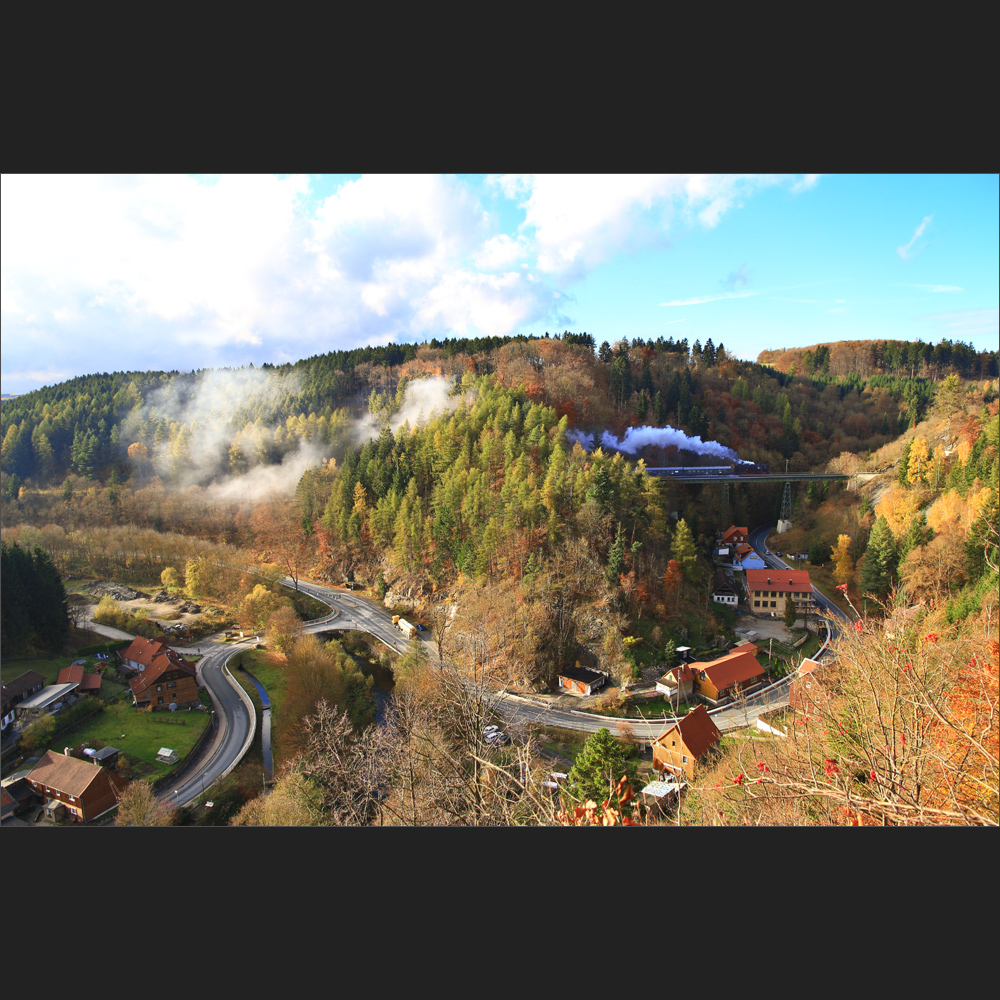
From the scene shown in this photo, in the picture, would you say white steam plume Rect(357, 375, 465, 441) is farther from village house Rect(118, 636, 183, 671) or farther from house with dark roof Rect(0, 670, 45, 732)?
house with dark roof Rect(0, 670, 45, 732)

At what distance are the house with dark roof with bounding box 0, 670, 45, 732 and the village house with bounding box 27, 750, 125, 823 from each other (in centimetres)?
57

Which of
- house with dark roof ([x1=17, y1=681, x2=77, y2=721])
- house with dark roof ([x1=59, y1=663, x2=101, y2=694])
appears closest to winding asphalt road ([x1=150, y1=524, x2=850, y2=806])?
house with dark roof ([x1=59, y1=663, x2=101, y2=694])

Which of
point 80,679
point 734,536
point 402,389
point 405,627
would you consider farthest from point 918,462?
point 80,679

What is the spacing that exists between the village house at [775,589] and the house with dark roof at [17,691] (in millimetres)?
13552

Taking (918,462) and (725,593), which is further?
(725,593)

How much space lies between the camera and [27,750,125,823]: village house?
5.36 metres

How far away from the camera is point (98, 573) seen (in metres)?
8.07

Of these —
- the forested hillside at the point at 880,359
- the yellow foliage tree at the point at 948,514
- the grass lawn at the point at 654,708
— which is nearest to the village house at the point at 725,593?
the grass lawn at the point at 654,708

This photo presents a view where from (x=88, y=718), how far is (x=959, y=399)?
20.6 metres

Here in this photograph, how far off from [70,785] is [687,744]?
7931mm

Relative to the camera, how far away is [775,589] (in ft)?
39.8

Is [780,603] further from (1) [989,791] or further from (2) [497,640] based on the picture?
(1) [989,791]

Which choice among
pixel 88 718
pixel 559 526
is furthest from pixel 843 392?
pixel 88 718

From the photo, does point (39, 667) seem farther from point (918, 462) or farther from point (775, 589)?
point (918, 462)
